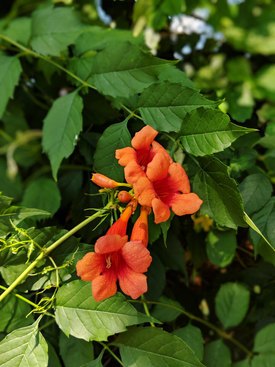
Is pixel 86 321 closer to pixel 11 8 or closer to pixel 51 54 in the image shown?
pixel 51 54

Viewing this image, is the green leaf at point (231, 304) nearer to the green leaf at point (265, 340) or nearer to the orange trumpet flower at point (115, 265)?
the green leaf at point (265, 340)

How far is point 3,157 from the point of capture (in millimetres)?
2086

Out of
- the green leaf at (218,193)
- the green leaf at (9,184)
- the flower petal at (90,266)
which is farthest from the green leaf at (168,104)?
the green leaf at (9,184)

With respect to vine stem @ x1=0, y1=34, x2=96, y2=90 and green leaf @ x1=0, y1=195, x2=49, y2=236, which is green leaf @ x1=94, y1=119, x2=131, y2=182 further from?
vine stem @ x1=0, y1=34, x2=96, y2=90

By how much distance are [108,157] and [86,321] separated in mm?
351

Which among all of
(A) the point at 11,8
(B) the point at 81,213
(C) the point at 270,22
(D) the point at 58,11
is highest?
(D) the point at 58,11

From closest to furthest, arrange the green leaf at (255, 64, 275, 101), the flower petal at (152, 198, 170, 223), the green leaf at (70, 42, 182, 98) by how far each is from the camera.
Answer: the flower petal at (152, 198, 170, 223) < the green leaf at (70, 42, 182, 98) < the green leaf at (255, 64, 275, 101)

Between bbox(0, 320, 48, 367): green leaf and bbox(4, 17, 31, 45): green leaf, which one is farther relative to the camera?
bbox(4, 17, 31, 45): green leaf

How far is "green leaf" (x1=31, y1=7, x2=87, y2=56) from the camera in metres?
1.53

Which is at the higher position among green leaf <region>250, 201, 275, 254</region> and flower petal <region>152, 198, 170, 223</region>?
flower petal <region>152, 198, 170, 223</region>

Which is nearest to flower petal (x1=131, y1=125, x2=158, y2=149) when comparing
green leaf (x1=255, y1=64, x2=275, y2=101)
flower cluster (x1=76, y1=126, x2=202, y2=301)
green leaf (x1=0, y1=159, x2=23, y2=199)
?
flower cluster (x1=76, y1=126, x2=202, y2=301)

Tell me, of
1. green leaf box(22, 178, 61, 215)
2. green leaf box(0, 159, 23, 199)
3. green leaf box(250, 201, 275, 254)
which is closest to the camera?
green leaf box(250, 201, 275, 254)

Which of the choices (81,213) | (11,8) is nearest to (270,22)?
(11,8)

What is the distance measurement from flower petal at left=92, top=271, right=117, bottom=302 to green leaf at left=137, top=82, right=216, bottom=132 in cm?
33
